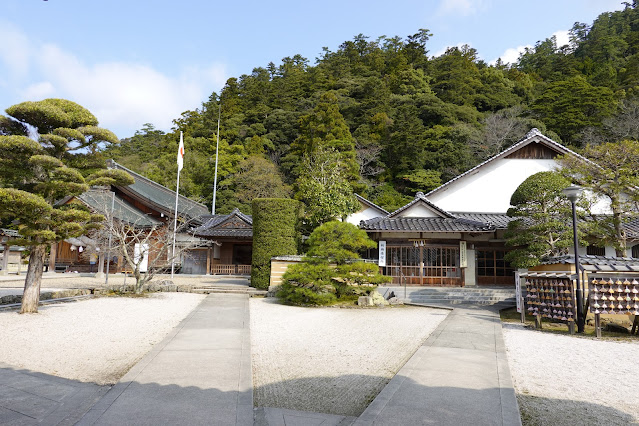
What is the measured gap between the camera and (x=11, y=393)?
4.17 m

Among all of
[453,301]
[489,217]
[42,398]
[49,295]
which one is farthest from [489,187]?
[42,398]

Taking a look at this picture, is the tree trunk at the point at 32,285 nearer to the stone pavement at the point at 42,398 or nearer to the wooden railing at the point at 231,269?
the stone pavement at the point at 42,398

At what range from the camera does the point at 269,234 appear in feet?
50.8

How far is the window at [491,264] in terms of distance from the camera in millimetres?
19172

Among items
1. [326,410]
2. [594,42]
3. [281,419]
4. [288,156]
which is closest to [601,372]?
[326,410]

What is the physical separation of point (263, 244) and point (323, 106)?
2652 centimetres

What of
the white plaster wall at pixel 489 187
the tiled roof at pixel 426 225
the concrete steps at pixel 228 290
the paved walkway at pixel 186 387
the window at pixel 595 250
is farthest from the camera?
the white plaster wall at pixel 489 187

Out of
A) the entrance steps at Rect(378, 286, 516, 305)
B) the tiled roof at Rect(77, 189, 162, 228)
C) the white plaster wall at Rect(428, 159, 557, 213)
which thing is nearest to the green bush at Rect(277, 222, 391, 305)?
the entrance steps at Rect(378, 286, 516, 305)

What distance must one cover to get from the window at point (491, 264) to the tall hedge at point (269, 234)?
9621 millimetres

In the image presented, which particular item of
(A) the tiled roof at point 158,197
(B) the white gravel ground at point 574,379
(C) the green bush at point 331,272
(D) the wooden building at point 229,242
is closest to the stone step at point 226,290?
(C) the green bush at point 331,272

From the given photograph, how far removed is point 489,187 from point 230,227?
1623 centimetres

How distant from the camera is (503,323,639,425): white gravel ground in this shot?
13.1 feet

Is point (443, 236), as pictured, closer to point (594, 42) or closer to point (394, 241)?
point (394, 241)

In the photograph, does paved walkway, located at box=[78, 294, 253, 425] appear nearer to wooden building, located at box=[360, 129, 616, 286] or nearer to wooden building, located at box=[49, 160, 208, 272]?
wooden building, located at box=[360, 129, 616, 286]
